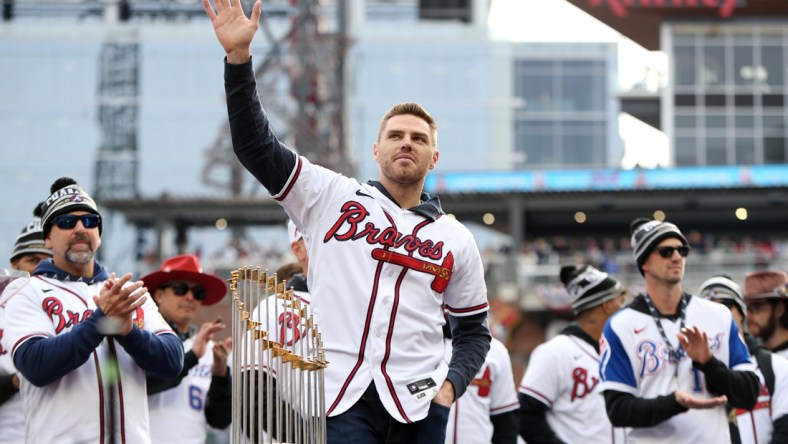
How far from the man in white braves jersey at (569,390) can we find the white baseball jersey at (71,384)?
4067 mm

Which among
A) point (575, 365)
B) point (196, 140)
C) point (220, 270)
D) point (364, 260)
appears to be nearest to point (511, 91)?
point (196, 140)

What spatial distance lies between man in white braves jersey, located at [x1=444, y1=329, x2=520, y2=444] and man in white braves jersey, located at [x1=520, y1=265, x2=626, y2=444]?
1.36 feet

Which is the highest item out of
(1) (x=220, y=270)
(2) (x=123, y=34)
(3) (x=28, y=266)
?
(2) (x=123, y=34)

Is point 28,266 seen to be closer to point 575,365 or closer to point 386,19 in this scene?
point 575,365

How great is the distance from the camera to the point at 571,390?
9992 mm

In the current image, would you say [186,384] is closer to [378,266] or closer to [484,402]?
[484,402]

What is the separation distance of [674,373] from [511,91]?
65809 millimetres

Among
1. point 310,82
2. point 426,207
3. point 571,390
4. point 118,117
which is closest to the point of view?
point 426,207

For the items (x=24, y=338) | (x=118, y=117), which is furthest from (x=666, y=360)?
(x=118, y=117)

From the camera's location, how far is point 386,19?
76.3 m

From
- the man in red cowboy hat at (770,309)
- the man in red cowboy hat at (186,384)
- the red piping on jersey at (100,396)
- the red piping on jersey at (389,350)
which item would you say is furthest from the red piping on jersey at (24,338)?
the man in red cowboy hat at (770,309)

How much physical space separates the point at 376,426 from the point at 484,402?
4.14 meters

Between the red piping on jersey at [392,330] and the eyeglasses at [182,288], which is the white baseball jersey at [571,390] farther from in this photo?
the red piping on jersey at [392,330]

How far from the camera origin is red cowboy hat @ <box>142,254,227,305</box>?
9.07 metres
